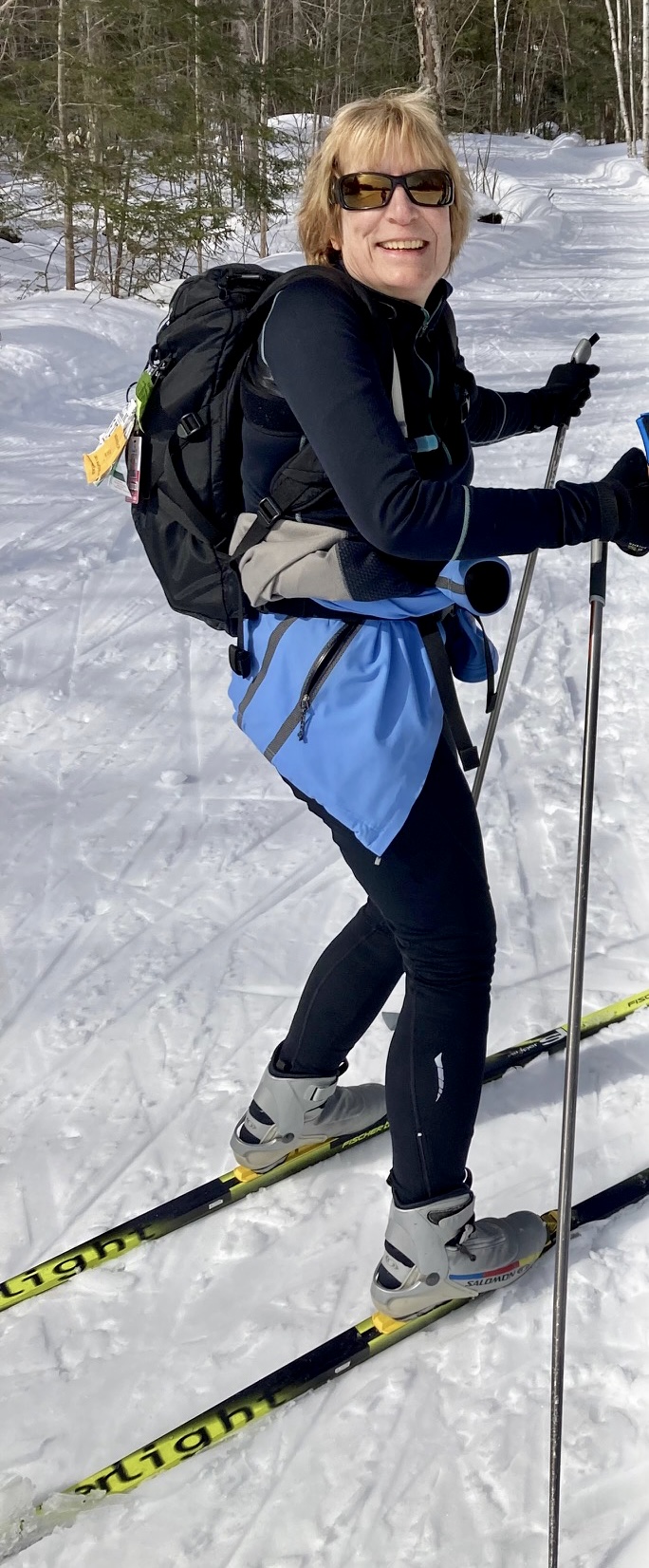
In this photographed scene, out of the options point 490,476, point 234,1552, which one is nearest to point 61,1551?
point 234,1552

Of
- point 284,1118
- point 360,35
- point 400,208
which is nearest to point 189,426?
point 400,208

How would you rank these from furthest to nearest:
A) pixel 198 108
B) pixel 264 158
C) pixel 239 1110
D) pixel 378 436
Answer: pixel 264 158
pixel 198 108
pixel 239 1110
pixel 378 436

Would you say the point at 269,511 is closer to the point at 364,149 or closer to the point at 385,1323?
the point at 364,149

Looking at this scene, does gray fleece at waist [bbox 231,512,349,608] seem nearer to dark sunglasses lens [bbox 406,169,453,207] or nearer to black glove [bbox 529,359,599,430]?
dark sunglasses lens [bbox 406,169,453,207]

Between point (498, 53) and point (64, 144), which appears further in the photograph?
point (498, 53)

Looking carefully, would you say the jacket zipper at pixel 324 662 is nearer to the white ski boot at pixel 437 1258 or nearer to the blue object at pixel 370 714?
the blue object at pixel 370 714

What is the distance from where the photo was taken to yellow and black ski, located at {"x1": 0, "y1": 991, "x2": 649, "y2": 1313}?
2148 mm

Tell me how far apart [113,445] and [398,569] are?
57 cm

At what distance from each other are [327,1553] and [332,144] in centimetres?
221

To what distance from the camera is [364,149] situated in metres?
1.71

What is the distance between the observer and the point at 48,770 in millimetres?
3842

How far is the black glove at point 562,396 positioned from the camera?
242 centimetres

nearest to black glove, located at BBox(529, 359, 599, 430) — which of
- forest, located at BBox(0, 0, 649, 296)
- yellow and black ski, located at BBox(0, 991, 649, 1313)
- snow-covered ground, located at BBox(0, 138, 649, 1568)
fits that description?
snow-covered ground, located at BBox(0, 138, 649, 1568)

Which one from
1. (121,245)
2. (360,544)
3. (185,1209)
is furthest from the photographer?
(121,245)
